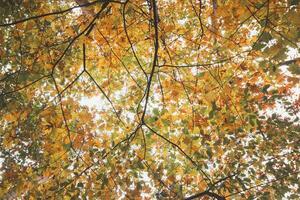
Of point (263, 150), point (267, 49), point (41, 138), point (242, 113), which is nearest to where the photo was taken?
point (267, 49)

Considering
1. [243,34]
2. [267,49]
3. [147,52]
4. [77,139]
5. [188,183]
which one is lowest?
[267,49]

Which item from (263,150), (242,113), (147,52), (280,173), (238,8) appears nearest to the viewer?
(238,8)

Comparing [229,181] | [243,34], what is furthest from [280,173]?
[243,34]

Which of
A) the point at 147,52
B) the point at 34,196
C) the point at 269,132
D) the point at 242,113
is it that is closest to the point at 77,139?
the point at 34,196

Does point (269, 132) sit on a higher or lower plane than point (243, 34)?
lower

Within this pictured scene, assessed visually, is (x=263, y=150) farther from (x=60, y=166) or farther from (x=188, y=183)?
(x=60, y=166)

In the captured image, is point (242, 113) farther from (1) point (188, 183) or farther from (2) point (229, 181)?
(1) point (188, 183)

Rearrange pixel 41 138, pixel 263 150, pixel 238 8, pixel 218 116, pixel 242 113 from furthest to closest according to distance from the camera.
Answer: pixel 41 138 → pixel 263 150 → pixel 242 113 → pixel 218 116 → pixel 238 8

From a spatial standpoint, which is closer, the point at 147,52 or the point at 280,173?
the point at 280,173

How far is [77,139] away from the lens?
13.0 feet

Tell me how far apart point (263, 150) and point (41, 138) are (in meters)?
3.78

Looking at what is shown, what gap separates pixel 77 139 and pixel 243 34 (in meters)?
3.21

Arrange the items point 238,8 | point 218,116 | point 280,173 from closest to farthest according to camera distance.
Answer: point 238,8
point 218,116
point 280,173

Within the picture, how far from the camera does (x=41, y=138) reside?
6062 mm
